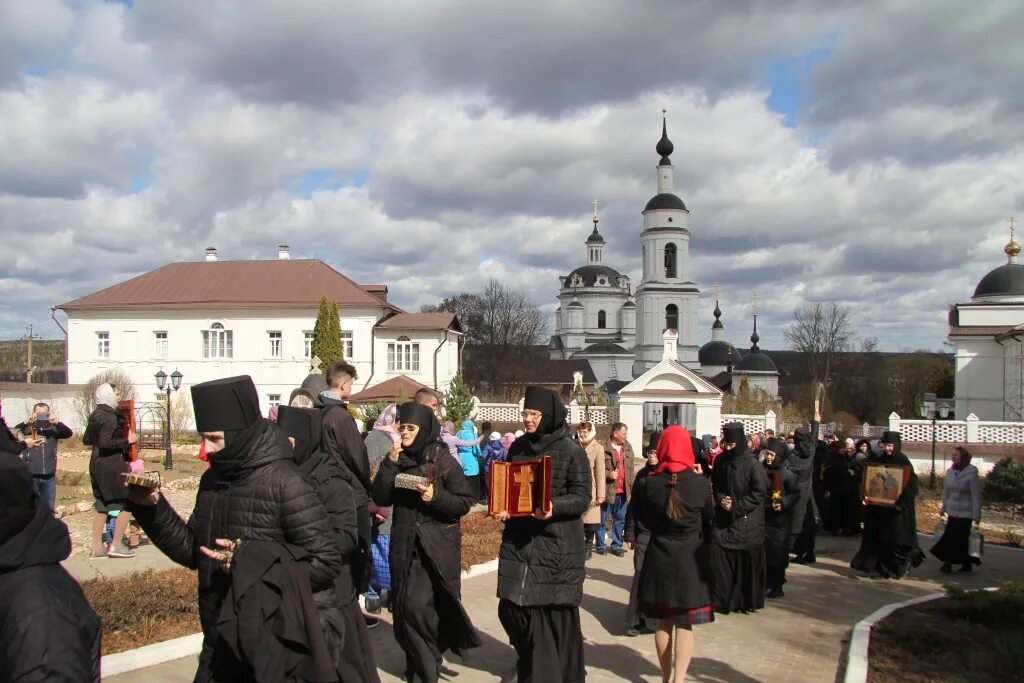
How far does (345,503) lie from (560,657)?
6.71ft

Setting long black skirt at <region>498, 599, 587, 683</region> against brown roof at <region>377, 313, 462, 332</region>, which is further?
brown roof at <region>377, 313, 462, 332</region>

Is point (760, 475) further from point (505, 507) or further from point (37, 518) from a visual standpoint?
point (37, 518)

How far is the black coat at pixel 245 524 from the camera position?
3785 mm

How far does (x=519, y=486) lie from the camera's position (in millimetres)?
5980

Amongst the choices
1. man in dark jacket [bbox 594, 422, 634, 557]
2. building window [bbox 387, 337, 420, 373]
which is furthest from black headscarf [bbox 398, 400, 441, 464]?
building window [bbox 387, 337, 420, 373]

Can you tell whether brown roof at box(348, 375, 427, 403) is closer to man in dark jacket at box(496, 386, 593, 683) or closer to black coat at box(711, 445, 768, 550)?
black coat at box(711, 445, 768, 550)

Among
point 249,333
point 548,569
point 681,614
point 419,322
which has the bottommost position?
point 681,614

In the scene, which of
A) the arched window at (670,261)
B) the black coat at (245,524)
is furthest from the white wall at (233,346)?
the black coat at (245,524)

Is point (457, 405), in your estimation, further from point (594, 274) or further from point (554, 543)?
point (594, 274)

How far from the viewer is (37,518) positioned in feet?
9.44

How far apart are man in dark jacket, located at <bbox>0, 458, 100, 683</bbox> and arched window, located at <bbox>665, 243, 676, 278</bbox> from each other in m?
78.0

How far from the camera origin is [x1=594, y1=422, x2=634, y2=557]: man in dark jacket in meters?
12.1

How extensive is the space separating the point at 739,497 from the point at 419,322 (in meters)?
Answer: 36.6

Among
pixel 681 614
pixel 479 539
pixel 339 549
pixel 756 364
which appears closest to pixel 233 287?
pixel 479 539
